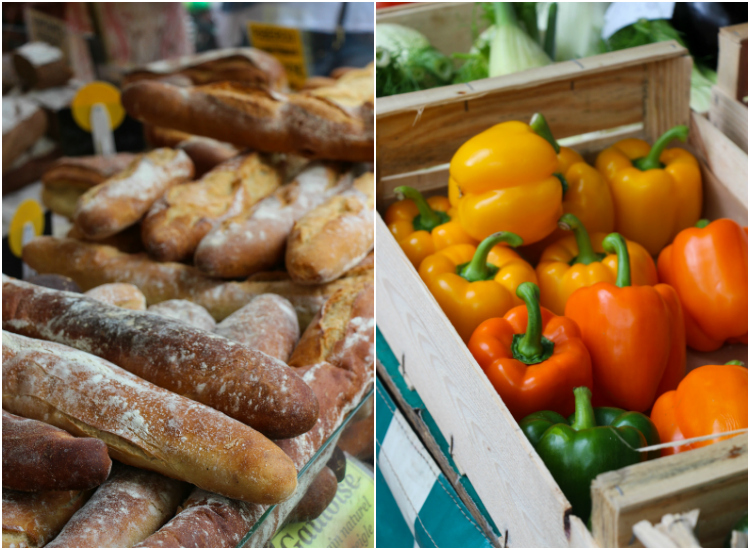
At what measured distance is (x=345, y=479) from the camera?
1009mm

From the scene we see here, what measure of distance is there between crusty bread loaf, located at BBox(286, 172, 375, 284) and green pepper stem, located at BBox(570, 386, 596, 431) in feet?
1.75

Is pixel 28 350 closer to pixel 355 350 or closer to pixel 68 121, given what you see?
pixel 355 350

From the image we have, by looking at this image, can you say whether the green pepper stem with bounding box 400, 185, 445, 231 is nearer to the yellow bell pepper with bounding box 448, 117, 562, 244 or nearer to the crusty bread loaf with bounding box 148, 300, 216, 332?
the yellow bell pepper with bounding box 448, 117, 562, 244

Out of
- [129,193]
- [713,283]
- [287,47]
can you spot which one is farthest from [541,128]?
[287,47]

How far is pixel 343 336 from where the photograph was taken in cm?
113

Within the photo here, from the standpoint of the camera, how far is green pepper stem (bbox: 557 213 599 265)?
4.16 ft

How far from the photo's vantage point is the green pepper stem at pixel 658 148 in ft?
4.59

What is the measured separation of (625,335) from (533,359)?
0.16 m

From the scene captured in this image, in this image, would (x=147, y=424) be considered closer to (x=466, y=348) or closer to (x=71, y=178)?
(x=466, y=348)

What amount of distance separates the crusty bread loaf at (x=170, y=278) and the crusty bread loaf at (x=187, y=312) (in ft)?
0.25

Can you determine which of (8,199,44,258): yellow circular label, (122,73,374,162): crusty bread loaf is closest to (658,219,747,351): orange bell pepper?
(122,73,374,162): crusty bread loaf

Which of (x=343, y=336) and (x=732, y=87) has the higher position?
(x=732, y=87)

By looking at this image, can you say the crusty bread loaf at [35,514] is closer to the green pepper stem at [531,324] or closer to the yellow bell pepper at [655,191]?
the green pepper stem at [531,324]

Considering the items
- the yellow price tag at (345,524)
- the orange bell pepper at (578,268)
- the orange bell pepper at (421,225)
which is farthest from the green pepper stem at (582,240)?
the yellow price tag at (345,524)
